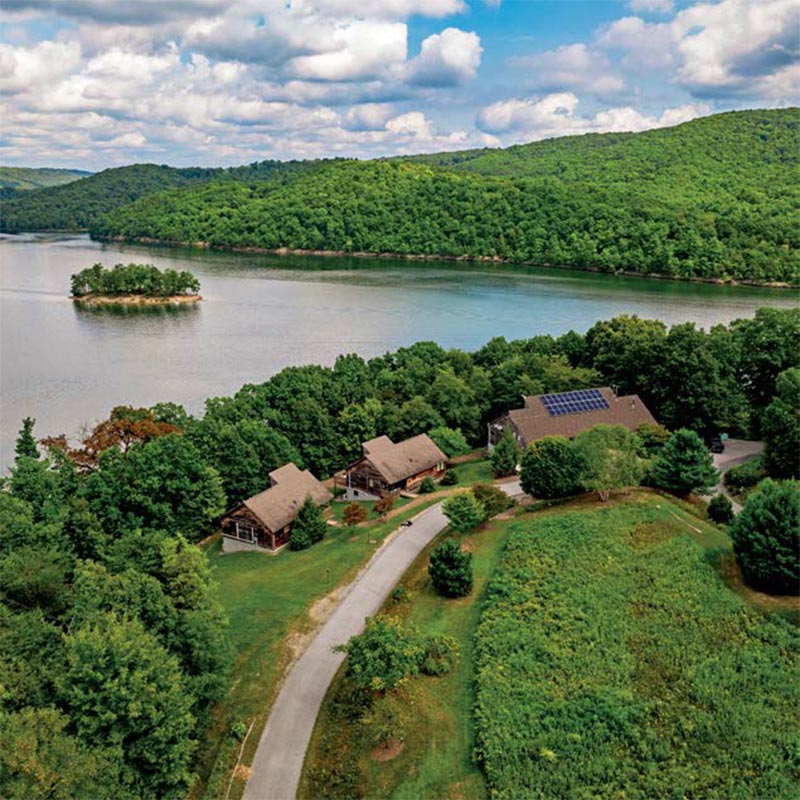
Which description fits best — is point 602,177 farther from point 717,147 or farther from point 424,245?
point 424,245

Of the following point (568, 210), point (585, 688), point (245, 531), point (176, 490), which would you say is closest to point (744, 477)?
point (585, 688)

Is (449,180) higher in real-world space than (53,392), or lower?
higher

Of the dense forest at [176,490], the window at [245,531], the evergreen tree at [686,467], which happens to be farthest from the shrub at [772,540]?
Result: the window at [245,531]

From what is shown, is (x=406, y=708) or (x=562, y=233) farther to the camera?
(x=562, y=233)

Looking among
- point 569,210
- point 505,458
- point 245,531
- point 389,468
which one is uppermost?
point 569,210

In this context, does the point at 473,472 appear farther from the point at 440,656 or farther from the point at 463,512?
the point at 440,656

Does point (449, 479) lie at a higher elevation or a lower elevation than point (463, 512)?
lower

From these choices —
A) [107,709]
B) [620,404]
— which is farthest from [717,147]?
[107,709]
